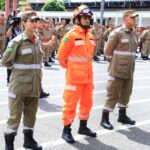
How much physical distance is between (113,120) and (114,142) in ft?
4.58

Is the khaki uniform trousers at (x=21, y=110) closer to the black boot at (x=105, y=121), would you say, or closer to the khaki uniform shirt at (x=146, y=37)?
the black boot at (x=105, y=121)

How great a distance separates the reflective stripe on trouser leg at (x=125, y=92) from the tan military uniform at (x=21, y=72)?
2303 millimetres

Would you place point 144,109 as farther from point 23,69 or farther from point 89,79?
point 23,69

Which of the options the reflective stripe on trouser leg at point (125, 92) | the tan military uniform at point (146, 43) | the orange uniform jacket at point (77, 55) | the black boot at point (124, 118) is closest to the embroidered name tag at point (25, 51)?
the orange uniform jacket at point (77, 55)

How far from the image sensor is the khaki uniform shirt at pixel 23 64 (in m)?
5.65

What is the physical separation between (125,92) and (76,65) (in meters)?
1.46

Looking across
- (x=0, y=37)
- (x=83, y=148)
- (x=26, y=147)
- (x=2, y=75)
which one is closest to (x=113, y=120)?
(x=83, y=148)

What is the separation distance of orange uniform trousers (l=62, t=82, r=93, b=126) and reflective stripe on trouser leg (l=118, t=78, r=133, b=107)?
113 centimetres

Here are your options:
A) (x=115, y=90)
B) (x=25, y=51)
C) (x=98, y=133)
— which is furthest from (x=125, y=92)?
(x=25, y=51)

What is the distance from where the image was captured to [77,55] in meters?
6.58

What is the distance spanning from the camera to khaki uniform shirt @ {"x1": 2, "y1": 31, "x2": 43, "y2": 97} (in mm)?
5652

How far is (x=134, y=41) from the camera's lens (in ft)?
24.8

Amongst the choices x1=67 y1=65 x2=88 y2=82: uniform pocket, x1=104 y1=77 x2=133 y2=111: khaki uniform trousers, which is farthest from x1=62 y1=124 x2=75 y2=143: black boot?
x1=104 y1=77 x2=133 y2=111: khaki uniform trousers

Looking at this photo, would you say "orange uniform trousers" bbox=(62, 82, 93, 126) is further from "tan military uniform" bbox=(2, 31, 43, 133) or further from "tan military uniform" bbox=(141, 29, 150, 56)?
"tan military uniform" bbox=(141, 29, 150, 56)
